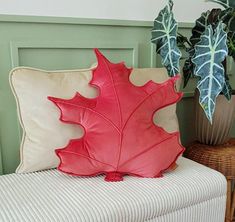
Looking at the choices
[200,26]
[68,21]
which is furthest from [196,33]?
[68,21]

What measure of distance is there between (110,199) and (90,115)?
1.03ft

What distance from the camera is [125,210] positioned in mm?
933

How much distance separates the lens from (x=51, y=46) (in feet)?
4.42

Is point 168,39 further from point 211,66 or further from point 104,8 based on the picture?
point 104,8

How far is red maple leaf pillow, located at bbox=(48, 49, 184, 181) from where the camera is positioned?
3.55 ft

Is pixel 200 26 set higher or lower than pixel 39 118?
higher

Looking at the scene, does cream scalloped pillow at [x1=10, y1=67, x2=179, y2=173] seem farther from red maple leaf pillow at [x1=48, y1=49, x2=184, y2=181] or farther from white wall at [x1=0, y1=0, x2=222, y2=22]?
white wall at [x1=0, y1=0, x2=222, y2=22]

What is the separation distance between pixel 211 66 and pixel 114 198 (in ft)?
2.08

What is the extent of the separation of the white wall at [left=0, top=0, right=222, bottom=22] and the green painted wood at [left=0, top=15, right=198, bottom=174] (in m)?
0.03

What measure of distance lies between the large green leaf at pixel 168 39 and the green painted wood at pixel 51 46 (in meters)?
0.23

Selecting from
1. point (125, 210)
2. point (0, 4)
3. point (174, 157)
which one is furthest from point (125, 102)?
point (0, 4)

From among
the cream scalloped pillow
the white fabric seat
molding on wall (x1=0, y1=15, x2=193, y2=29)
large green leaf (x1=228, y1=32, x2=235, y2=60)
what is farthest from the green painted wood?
large green leaf (x1=228, y1=32, x2=235, y2=60)

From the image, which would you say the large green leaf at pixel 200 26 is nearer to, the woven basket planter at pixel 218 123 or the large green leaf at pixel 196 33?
the large green leaf at pixel 196 33

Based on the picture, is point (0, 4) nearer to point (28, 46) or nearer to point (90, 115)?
point (28, 46)
